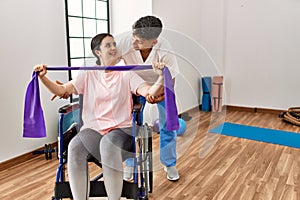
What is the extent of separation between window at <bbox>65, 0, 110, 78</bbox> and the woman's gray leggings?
159cm

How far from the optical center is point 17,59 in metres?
2.60

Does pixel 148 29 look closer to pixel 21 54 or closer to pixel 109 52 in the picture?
pixel 109 52

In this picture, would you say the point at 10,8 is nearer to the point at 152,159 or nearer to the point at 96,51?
the point at 96,51

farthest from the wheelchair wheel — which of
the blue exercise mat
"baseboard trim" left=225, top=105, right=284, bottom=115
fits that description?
"baseboard trim" left=225, top=105, right=284, bottom=115

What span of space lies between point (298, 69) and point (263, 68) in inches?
18.5

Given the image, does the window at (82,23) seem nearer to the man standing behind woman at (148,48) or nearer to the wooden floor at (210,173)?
the wooden floor at (210,173)

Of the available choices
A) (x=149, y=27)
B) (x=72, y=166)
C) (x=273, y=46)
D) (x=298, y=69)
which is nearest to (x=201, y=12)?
(x=273, y=46)

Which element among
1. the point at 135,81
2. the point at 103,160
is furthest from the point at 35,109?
the point at 135,81

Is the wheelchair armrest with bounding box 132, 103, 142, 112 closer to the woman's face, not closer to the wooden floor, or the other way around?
the woman's face

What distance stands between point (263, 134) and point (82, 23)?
2360mm

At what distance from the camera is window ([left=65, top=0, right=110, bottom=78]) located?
3170 millimetres

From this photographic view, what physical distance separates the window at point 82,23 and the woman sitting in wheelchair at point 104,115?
4.66 feet

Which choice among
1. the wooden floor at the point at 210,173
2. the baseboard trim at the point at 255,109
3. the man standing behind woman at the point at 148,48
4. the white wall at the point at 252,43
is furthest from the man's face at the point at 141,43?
the baseboard trim at the point at 255,109

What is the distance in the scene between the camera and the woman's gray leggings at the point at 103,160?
1647 mm
